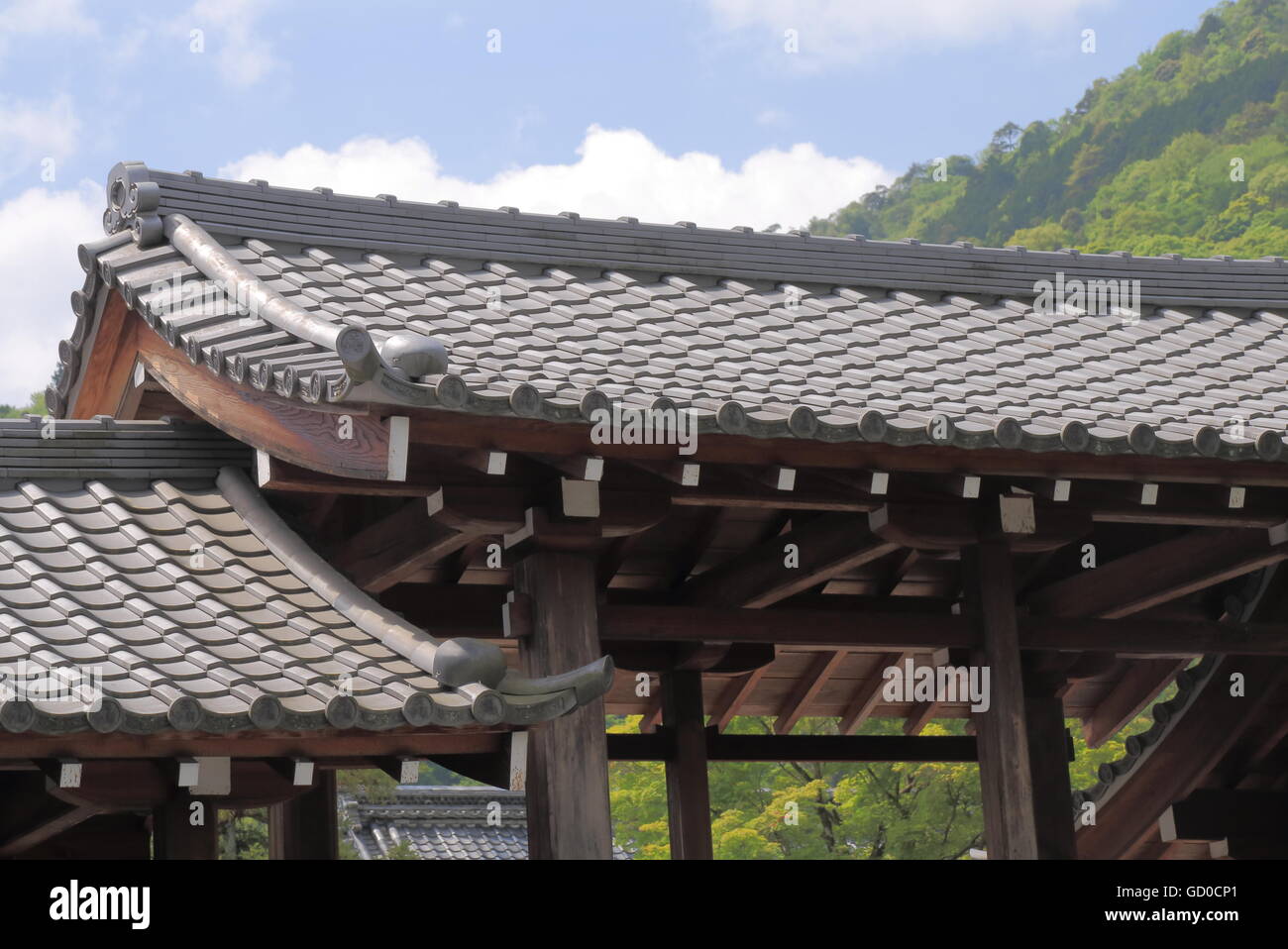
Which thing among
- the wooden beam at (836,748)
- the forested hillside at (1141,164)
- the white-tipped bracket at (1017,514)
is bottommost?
the wooden beam at (836,748)

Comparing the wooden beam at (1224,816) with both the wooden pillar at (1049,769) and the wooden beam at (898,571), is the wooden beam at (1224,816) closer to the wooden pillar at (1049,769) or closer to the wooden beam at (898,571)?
the wooden pillar at (1049,769)

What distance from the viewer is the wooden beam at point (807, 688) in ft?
31.0

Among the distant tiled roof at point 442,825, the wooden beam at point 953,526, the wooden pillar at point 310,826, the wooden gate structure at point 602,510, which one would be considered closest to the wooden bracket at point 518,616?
the wooden gate structure at point 602,510

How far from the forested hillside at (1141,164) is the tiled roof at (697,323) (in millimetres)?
35630

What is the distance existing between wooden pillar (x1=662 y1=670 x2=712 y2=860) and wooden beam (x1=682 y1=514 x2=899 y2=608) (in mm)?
1287

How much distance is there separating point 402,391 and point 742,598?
8.58 ft

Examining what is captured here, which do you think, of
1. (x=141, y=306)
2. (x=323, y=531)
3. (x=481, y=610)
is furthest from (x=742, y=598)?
(x=141, y=306)

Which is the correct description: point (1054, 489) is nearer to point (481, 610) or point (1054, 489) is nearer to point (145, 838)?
point (481, 610)

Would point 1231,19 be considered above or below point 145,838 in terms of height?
above

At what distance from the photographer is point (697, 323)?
24.8 ft

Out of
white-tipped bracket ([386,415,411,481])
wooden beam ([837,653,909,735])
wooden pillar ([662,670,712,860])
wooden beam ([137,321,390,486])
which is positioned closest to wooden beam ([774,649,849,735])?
wooden beam ([837,653,909,735])

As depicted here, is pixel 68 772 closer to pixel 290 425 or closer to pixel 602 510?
pixel 290 425
